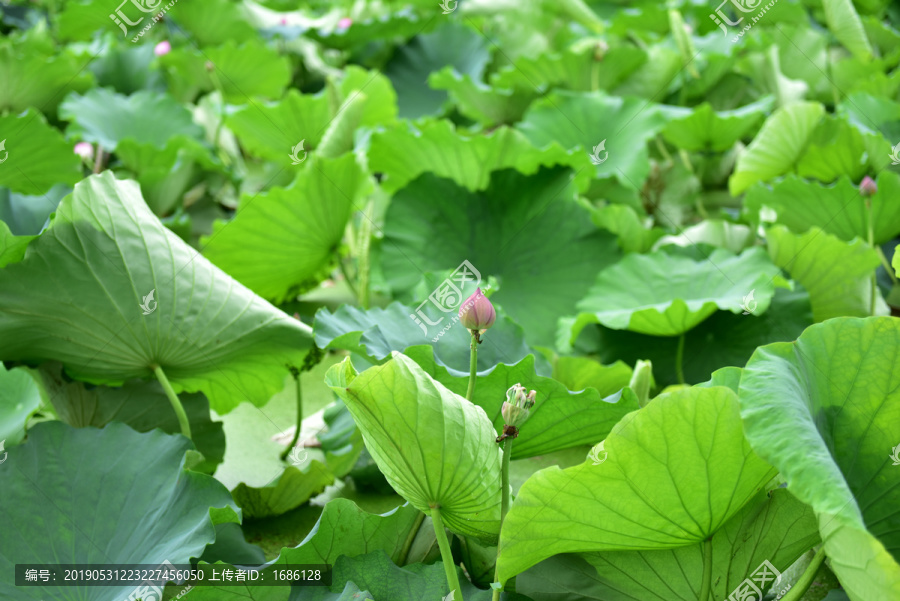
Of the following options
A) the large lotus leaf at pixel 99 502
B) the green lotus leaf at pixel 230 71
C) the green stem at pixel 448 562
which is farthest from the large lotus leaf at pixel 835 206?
the green lotus leaf at pixel 230 71

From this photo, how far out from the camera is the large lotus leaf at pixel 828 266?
5.22ft

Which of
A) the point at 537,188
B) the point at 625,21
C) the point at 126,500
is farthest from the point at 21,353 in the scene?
the point at 625,21

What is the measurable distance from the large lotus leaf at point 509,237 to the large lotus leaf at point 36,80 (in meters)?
1.36

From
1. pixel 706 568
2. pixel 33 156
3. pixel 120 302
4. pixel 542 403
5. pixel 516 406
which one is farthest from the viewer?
pixel 33 156

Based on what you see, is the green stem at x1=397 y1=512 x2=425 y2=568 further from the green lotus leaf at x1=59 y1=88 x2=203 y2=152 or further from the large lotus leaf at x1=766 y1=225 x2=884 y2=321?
the green lotus leaf at x1=59 y1=88 x2=203 y2=152

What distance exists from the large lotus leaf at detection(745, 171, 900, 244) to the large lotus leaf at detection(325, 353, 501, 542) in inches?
48.3

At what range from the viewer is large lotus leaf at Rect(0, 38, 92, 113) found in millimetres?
2389

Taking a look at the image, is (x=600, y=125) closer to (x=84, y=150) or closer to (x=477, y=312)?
(x=84, y=150)

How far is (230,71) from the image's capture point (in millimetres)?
2857

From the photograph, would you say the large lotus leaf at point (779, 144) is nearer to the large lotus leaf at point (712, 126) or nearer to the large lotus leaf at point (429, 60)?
the large lotus leaf at point (712, 126)

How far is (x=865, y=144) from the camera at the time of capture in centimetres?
195

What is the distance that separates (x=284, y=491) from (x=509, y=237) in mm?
886

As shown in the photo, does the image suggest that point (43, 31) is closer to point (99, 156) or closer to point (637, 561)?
point (99, 156)

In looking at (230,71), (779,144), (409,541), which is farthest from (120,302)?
(230,71)
